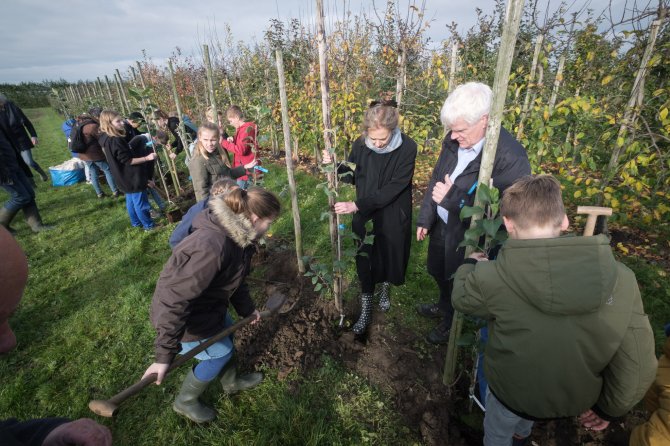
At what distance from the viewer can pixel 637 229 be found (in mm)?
4395

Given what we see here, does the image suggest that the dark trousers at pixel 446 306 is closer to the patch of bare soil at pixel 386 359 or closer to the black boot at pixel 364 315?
the patch of bare soil at pixel 386 359

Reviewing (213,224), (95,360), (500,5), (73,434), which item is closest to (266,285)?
(95,360)

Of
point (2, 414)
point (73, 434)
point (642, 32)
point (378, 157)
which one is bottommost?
point (2, 414)

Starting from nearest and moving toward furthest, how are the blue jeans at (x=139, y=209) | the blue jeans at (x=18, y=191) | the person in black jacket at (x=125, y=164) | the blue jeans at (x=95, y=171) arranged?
the person in black jacket at (x=125, y=164)
the blue jeans at (x=18, y=191)
the blue jeans at (x=139, y=209)
the blue jeans at (x=95, y=171)

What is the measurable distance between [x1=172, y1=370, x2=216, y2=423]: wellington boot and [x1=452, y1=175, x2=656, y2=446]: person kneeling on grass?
180cm

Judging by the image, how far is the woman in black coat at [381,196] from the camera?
2.21 m

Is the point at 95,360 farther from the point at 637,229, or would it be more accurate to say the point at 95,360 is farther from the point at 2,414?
the point at 637,229

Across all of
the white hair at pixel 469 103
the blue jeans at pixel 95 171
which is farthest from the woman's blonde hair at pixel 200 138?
the blue jeans at pixel 95 171

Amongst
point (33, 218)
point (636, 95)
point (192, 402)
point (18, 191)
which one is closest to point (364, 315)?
point (192, 402)

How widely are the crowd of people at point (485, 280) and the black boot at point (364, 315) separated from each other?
0.05 feet

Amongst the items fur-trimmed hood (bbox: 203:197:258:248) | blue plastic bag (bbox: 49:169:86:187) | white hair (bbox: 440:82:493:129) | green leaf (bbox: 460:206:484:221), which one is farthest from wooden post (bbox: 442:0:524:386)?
blue plastic bag (bbox: 49:169:86:187)

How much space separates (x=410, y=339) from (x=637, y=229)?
4.15m

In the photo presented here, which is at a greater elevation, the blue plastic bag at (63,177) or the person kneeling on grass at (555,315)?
the person kneeling on grass at (555,315)

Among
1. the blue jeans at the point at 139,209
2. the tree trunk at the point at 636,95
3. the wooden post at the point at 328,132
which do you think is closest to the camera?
the wooden post at the point at 328,132
